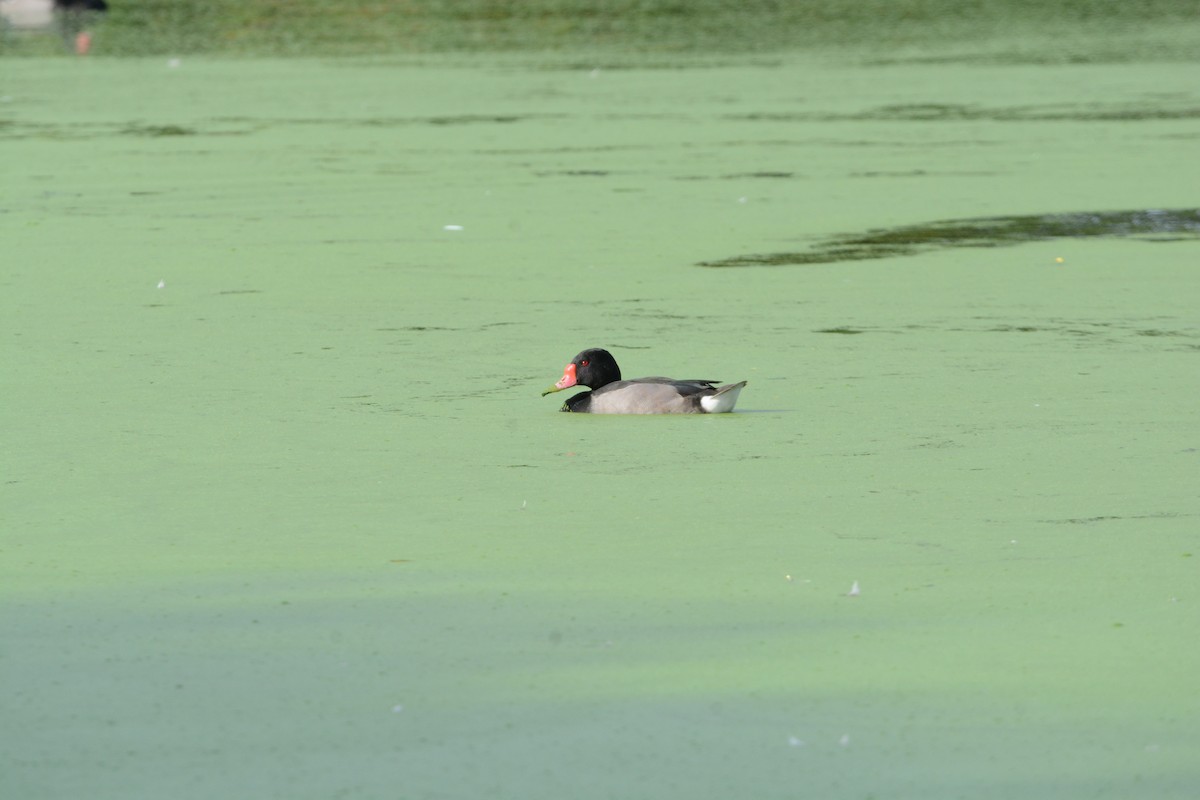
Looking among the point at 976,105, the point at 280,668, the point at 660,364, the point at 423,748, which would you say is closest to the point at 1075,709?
the point at 423,748

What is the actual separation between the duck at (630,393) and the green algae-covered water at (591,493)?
5 cm

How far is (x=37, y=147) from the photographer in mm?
10062

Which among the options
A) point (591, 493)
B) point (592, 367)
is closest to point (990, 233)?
point (592, 367)

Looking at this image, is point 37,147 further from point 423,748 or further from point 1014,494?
point 423,748

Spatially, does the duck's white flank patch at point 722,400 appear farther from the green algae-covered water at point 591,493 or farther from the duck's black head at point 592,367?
the duck's black head at point 592,367

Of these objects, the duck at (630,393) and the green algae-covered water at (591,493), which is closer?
the green algae-covered water at (591,493)

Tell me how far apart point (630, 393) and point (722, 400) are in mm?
232

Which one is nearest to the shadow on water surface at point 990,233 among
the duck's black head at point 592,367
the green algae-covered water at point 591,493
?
the green algae-covered water at point 591,493

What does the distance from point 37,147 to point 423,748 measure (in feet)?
26.5

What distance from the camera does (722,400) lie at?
453cm

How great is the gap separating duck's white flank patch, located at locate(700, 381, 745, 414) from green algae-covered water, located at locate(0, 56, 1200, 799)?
0.12ft

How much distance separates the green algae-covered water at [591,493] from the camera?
2611mm

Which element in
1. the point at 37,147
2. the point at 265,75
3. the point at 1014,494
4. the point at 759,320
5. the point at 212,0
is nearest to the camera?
the point at 1014,494

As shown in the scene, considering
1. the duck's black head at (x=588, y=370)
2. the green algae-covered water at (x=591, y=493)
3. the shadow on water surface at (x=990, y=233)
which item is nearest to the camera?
the green algae-covered water at (x=591, y=493)
